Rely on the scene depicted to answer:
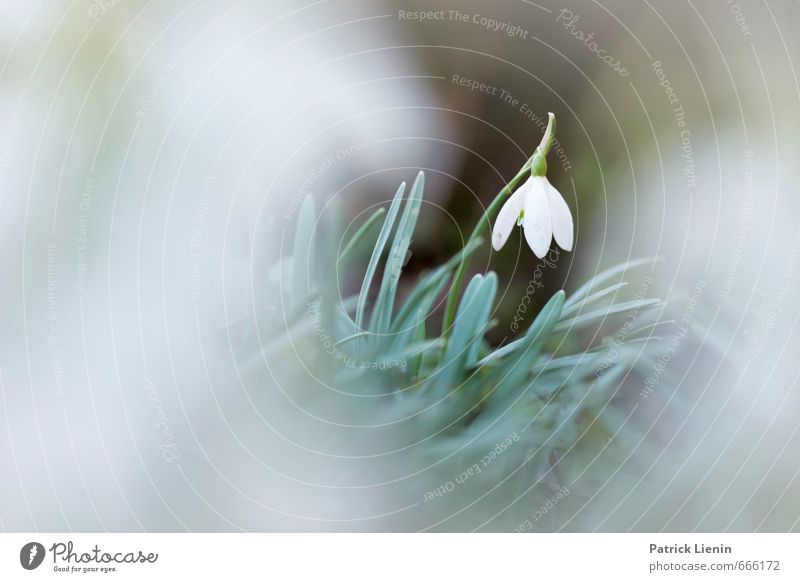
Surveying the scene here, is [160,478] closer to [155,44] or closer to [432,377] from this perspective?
[432,377]

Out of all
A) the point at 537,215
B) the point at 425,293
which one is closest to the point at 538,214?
the point at 537,215

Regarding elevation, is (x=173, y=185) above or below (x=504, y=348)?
above

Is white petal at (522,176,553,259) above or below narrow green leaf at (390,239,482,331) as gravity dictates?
above
